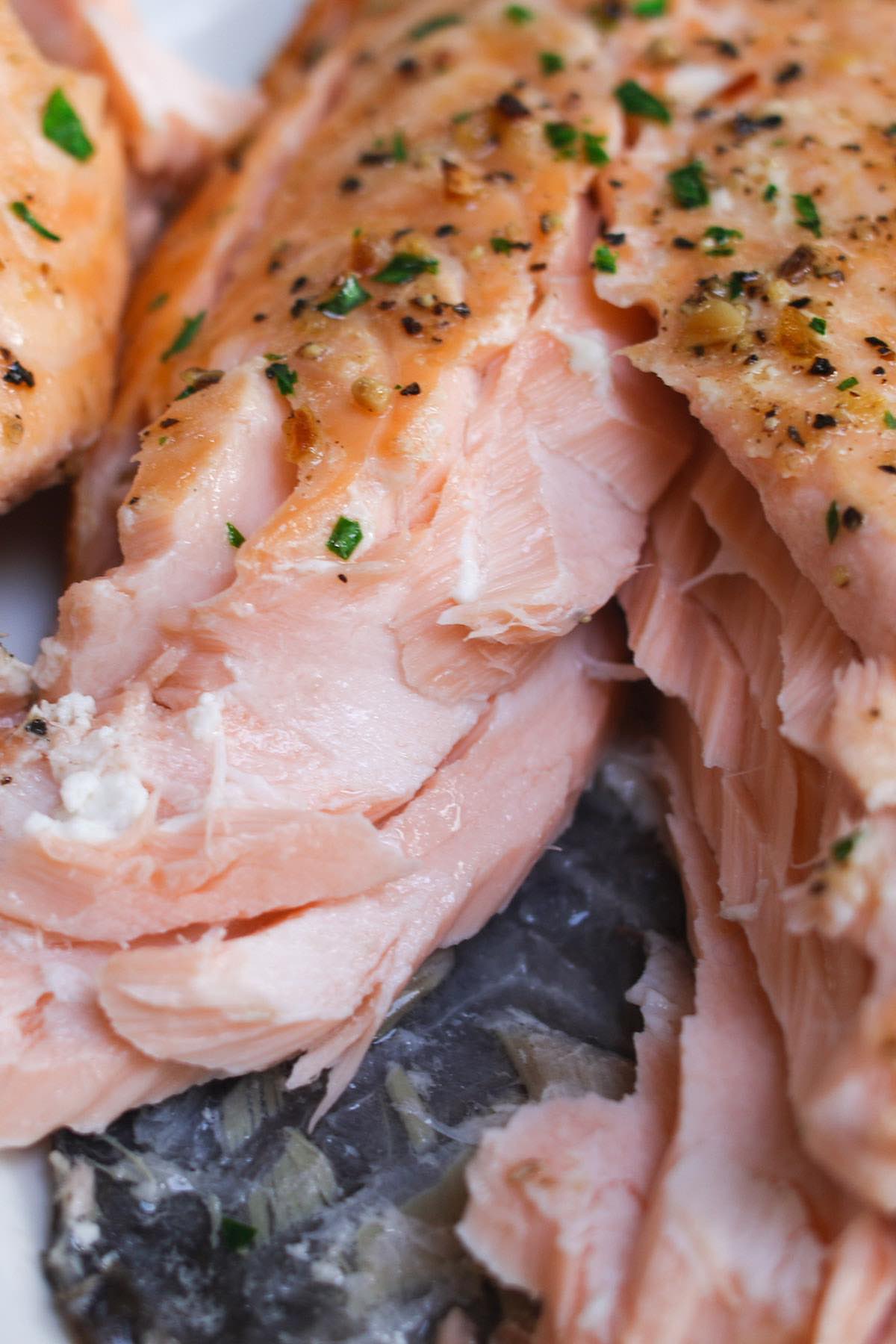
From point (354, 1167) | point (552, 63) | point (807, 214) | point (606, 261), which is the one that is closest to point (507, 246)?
point (606, 261)

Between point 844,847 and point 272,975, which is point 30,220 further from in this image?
point 844,847

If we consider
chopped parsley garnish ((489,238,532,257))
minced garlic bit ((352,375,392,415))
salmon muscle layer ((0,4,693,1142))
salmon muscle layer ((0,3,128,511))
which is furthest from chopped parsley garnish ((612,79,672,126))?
salmon muscle layer ((0,3,128,511))

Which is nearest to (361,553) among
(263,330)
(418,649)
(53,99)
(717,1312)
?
(418,649)

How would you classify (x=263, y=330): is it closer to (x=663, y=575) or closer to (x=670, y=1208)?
(x=663, y=575)

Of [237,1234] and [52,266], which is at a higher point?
[52,266]

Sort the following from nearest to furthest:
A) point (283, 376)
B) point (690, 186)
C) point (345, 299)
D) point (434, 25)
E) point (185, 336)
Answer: point (283, 376) → point (345, 299) → point (690, 186) → point (185, 336) → point (434, 25)

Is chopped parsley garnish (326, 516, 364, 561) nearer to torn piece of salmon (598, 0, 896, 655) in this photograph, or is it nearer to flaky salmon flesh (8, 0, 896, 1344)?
flaky salmon flesh (8, 0, 896, 1344)

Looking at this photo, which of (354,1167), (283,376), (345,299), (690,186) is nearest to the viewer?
(354,1167)
